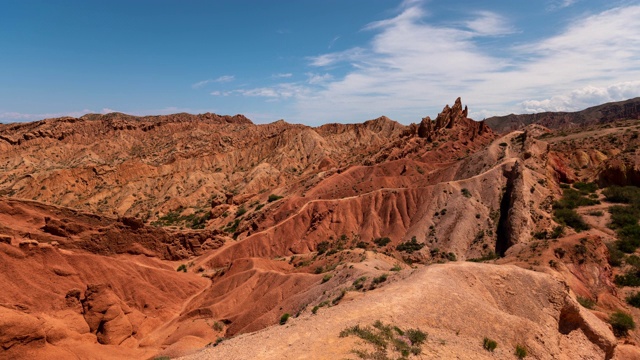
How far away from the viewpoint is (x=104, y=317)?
23344mm

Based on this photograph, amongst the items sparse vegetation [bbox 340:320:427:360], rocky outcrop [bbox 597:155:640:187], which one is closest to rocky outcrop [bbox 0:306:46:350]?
sparse vegetation [bbox 340:320:427:360]

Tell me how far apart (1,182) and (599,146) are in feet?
408

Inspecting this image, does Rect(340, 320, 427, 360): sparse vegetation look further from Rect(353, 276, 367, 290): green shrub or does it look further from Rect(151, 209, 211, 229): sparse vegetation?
Rect(151, 209, 211, 229): sparse vegetation

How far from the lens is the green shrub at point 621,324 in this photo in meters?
21.9

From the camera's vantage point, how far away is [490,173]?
45.8 m

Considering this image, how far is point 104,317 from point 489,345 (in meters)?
21.5

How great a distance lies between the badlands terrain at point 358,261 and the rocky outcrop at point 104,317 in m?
0.09

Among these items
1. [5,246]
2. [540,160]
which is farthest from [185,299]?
[540,160]

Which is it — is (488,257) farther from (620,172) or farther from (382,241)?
(620,172)

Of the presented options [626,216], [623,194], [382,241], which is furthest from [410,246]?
[623,194]

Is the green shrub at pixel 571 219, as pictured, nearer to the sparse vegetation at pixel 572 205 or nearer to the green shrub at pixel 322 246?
the sparse vegetation at pixel 572 205

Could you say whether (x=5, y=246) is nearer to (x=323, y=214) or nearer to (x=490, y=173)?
(x=323, y=214)

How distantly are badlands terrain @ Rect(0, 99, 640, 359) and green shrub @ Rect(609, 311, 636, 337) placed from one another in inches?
4.4

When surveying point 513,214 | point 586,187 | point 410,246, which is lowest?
point 410,246
